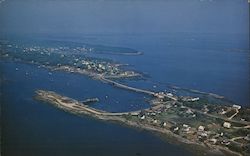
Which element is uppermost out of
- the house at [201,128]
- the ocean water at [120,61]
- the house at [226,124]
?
the ocean water at [120,61]

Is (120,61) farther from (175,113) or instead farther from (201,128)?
(201,128)

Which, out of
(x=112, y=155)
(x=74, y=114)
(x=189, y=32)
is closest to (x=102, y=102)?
(x=74, y=114)

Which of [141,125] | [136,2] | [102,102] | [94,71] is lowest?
[141,125]

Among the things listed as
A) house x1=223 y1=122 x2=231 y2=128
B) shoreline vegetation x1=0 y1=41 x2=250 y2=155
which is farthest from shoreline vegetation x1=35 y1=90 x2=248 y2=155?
house x1=223 y1=122 x2=231 y2=128

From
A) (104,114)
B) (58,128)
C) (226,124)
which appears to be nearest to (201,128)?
(226,124)

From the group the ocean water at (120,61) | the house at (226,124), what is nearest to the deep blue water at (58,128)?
the ocean water at (120,61)

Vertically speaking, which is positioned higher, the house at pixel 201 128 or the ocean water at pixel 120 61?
the ocean water at pixel 120 61

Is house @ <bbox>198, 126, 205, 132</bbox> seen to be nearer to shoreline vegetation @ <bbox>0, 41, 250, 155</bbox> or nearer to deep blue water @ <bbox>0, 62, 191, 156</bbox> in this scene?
shoreline vegetation @ <bbox>0, 41, 250, 155</bbox>

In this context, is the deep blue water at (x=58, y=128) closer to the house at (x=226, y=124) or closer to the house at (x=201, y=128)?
the house at (x=201, y=128)

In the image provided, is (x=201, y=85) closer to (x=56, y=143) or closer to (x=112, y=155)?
(x=112, y=155)
